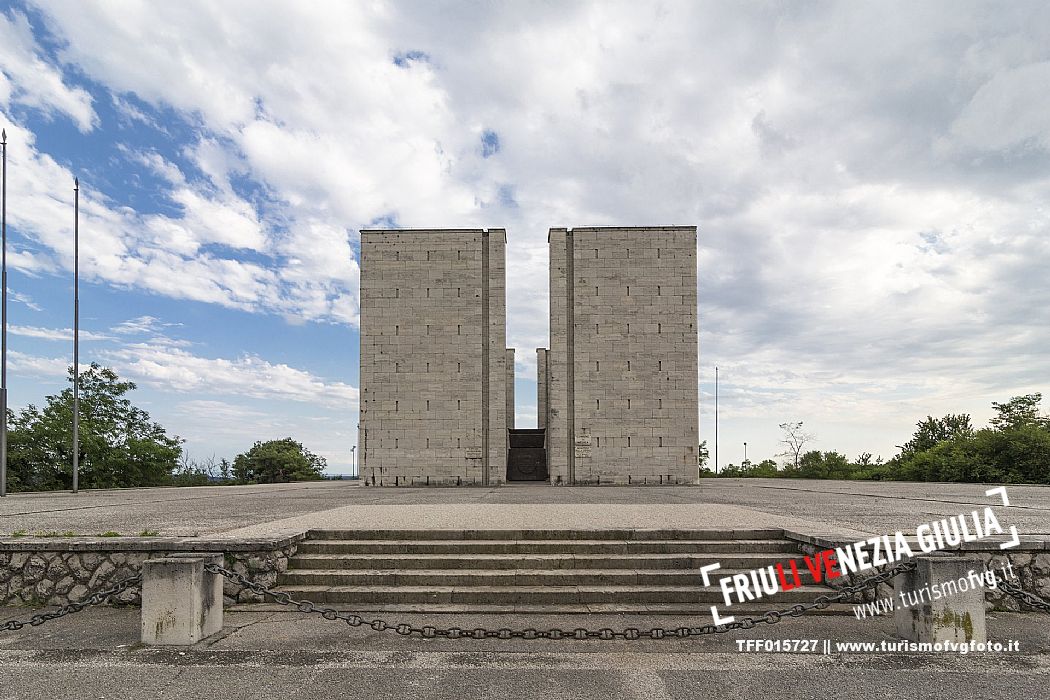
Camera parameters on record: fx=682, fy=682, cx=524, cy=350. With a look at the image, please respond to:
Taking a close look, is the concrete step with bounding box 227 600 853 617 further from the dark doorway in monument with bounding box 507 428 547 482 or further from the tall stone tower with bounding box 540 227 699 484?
the dark doorway in monument with bounding box 507 428 547 482

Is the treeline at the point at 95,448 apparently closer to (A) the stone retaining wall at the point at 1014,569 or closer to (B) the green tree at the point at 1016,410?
(A) the stone retaining wall at the point at 1014,569

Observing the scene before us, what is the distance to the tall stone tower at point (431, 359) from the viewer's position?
29781 mm

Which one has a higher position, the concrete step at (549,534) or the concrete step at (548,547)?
the concrete step at (549,534)

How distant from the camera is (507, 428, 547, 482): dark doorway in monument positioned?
36.5m

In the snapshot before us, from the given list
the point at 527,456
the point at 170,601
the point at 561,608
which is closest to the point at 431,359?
the point at 527,456

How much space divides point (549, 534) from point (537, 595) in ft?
4.28

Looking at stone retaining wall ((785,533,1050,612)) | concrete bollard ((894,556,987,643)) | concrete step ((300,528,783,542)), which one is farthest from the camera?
concrete step ((300,528,783,542))

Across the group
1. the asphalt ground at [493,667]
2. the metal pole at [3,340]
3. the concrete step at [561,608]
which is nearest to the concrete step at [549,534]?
the concrete step at [561,608]

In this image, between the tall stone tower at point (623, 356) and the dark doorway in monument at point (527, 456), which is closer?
the tall stone tower at point (623, 356)

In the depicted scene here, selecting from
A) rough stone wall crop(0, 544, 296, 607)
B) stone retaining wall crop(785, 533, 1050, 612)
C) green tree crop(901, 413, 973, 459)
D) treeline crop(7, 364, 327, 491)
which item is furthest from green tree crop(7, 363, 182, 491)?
green tree crop(901, 413, 973, 459)

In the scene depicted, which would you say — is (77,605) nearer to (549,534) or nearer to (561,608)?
(561,608)

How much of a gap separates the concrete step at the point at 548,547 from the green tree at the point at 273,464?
31.7 m

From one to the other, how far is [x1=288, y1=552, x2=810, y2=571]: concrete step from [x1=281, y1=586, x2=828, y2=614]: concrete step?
388 millimetres

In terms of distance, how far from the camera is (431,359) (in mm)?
30156
